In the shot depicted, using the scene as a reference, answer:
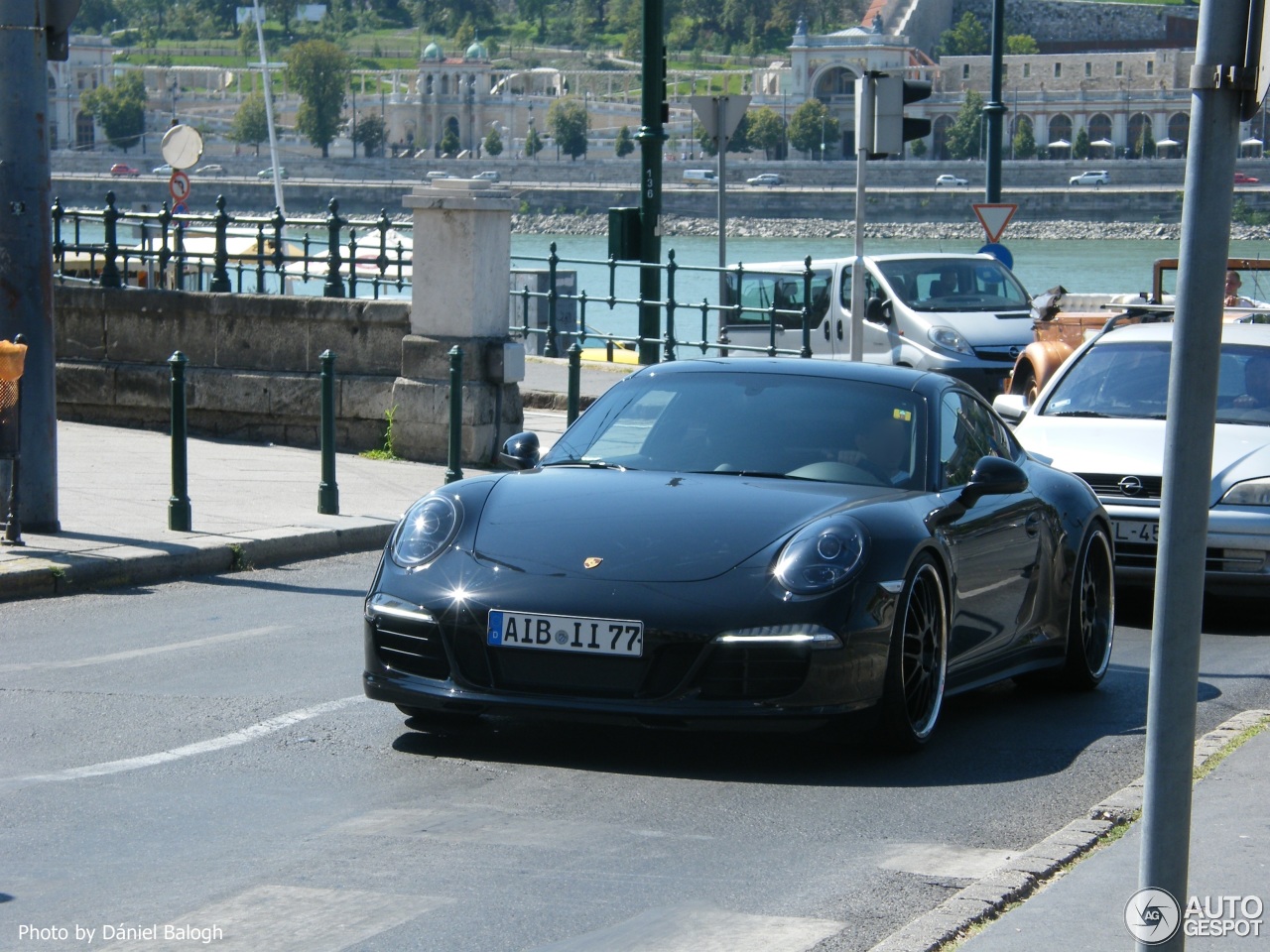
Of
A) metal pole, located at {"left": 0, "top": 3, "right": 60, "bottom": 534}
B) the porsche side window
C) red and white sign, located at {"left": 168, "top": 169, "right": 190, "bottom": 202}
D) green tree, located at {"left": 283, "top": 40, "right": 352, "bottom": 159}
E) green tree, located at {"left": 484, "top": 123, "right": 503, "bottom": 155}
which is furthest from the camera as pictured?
green tree, located at {"left": 283, "top": 40, "right": 352, "bottom": 159}

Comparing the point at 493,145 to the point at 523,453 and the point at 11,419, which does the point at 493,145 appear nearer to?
the point at 11,419

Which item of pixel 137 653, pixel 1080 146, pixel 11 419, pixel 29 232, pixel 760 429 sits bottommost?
pixel 1080 146

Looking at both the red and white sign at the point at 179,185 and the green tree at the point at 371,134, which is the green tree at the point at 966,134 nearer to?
the green tree at the point at 371,134

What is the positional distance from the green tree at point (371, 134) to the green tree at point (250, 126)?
10.0 meters

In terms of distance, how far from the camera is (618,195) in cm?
13450

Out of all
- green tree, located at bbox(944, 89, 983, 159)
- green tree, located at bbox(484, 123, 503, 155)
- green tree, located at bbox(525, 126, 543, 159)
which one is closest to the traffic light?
green tree, located at bbox(944, 89, 983, 159)

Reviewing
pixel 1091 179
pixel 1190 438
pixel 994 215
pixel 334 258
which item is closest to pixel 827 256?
pixel 994 215

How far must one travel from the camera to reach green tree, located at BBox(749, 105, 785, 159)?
608 ft

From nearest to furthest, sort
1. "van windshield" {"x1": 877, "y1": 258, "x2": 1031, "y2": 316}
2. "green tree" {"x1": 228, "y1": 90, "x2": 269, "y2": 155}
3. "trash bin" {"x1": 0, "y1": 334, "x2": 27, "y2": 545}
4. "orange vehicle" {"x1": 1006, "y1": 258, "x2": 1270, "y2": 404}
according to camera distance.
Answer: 1. "trash bin" {"x1": 0, "y1": 334, "x2": 27, "y2": 545}
2. "orange vehicle" {"x1": 1006, "y1": 258, "x2": 1270, "y2": 404}
3. "van windshield" {"x1": 877, "y1": 258, "x2": 1031, "y2": 316}
4. "green tree" {"x1": 228, "y1": 90, "x2": 269, "y2": 155}

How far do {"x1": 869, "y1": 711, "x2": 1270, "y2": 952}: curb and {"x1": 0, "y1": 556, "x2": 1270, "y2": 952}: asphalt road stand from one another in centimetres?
13

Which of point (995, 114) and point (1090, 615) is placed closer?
point (1090, 615)

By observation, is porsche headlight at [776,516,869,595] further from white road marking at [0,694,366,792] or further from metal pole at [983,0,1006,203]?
metal pole at [983,0,1006,203]

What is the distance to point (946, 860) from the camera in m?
4.91

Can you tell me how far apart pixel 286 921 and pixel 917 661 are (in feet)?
8.34
